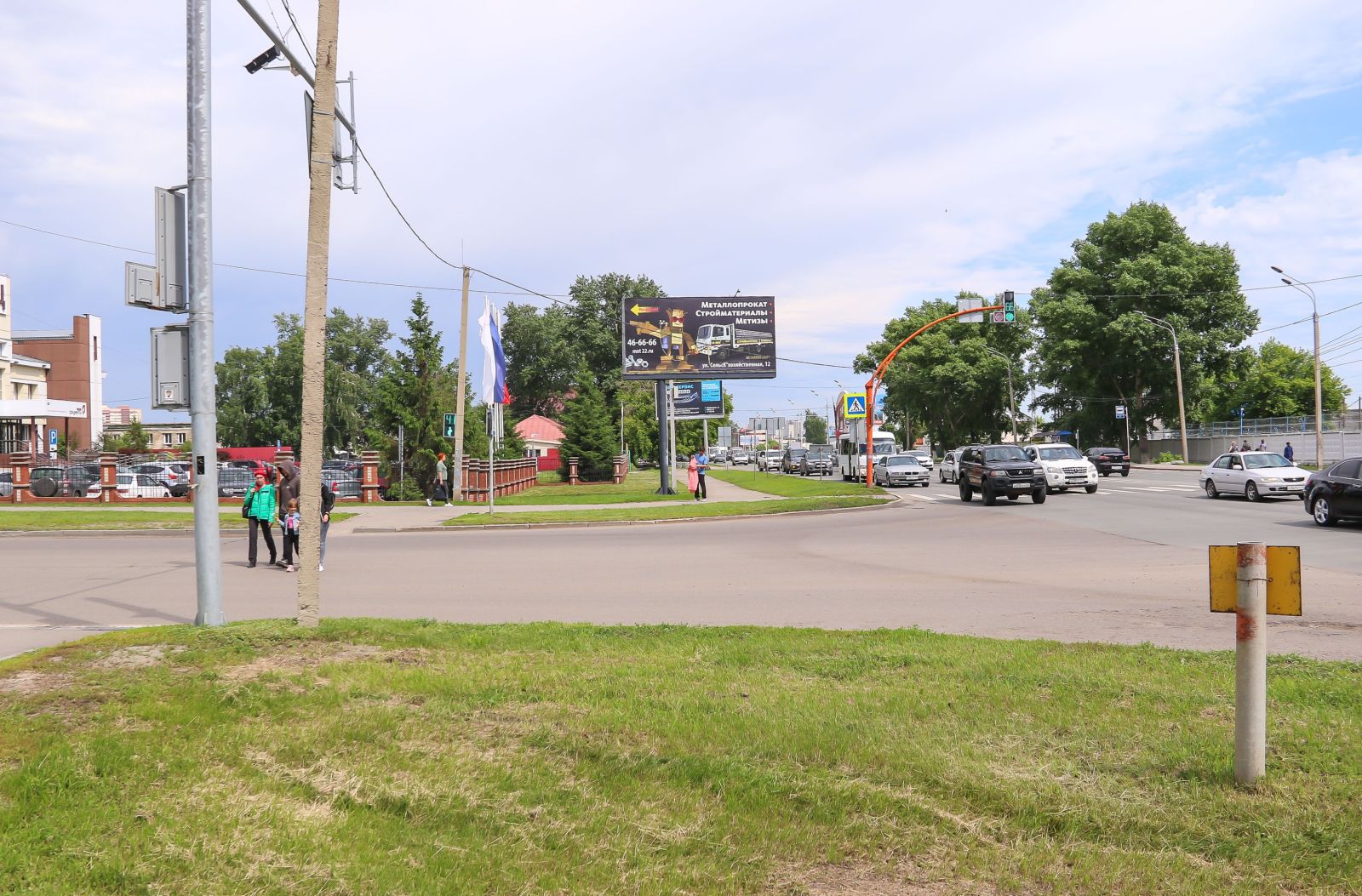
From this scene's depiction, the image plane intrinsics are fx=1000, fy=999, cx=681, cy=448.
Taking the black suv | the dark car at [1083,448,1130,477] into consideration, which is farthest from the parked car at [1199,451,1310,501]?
the dark car at [1083,448,1130,477]

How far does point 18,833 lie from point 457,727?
6.70 feet

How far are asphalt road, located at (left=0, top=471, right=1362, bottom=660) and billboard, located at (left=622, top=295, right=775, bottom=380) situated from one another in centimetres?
2098

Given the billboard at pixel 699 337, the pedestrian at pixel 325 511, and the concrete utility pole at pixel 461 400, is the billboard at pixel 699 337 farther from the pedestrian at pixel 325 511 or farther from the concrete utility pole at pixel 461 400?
the pedestrian at pixel 325 511

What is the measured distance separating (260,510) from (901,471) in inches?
1392

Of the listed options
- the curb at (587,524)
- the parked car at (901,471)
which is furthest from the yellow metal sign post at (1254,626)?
the parked car at (901,471)

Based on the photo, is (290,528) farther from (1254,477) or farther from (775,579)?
(1254,477)

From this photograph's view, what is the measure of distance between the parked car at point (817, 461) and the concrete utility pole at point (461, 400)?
1385 inches

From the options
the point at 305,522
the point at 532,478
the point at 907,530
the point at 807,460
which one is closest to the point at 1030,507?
the point at 907,530

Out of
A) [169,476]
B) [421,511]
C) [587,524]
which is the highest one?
[169,476]

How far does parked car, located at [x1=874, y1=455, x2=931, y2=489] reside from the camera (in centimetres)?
4694

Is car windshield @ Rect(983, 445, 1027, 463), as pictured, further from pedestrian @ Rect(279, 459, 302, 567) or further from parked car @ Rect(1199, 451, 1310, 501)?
pedestrian @ Rect(279, 459, 302, 567)

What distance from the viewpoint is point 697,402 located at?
82688 mm

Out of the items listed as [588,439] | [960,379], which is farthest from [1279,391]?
[588,439]

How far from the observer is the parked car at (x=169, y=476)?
40750 mm
